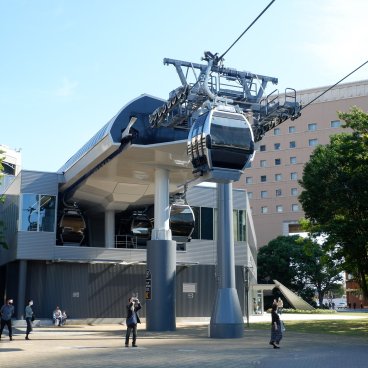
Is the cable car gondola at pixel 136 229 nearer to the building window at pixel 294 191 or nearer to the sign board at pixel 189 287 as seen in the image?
the sign board at pixel 189 287

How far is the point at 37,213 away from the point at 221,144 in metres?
20.4

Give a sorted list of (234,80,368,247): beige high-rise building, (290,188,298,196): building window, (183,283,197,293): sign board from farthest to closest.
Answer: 1. (290,188,298,196): building window
2. (234,80,368,247): beige high-rise building
3. (183,283,197,293): sign board

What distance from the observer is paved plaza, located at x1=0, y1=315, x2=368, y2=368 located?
1476 cm

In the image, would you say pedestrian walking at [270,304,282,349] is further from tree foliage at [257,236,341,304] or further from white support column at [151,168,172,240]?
tree foliage at [257,236,341,304]

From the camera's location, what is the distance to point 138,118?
28094 mm

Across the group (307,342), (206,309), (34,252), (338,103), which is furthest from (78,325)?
(338,103)

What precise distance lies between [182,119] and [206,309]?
18.4 metres

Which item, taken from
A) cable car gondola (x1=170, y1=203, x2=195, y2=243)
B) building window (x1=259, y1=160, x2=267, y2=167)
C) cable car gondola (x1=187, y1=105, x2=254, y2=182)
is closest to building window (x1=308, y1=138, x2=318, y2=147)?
building window (x1=259, y1=160, x2=267, y2=167)

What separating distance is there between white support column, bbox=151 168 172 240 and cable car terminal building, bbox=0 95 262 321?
54 mm

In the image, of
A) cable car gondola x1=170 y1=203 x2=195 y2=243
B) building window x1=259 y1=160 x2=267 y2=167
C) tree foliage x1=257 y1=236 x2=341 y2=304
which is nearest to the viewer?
cable car gondola x1=170 y1=203 x2=195 y2=243

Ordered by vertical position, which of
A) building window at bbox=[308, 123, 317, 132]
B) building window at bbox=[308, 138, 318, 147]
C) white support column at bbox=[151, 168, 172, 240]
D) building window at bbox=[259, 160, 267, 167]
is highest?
building window at bbox=[308, 123, 317, 132]

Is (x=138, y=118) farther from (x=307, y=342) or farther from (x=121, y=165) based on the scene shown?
(x=307, y=342)

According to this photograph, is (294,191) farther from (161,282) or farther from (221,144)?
(221,144)

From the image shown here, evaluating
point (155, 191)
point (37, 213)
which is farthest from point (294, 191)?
Answer: point (155, 191)
